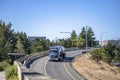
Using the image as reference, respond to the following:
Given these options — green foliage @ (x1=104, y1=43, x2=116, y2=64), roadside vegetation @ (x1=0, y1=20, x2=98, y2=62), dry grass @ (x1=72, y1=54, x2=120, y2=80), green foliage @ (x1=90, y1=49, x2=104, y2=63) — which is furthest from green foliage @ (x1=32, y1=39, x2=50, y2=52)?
green foliage @ (x1=90, y1=49, x2=104, y2=63)

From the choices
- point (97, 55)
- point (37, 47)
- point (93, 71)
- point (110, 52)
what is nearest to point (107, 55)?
point (110, 52)

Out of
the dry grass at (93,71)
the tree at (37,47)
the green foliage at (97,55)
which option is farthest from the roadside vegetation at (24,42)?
the green foliage at (97,55)

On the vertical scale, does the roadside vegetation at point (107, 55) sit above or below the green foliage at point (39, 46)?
below

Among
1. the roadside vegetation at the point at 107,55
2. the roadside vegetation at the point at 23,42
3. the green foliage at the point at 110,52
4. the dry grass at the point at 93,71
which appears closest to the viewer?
the dry grass at the point at 93,71

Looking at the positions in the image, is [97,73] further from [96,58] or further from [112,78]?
[96,58]

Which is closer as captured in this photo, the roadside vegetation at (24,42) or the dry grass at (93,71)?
the dry grass at (93,71)

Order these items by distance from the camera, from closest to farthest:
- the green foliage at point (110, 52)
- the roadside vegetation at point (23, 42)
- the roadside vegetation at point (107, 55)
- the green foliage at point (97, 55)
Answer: the green foliage at point (97, 55)
the roadside vegetation at point (107, 55)
the green foliage at point (110, 52)
the roadside vegetation at point (23, 42)

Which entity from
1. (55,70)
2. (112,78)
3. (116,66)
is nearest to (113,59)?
(116,66)

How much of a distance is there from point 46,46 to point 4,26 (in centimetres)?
2717

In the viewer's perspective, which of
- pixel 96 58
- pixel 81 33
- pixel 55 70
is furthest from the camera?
pixel 81 33

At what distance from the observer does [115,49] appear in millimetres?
77625

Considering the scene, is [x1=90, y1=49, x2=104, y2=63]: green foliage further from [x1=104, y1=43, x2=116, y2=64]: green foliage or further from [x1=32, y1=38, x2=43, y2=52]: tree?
[x1=32, y1=38, x2=43, y2=52]: tree

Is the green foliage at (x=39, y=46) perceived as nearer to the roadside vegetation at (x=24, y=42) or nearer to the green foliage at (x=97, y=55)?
the roadside vegetation at (x=24, y=42)

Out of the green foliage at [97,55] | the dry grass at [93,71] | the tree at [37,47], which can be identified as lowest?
the dry grass at [93,71]
